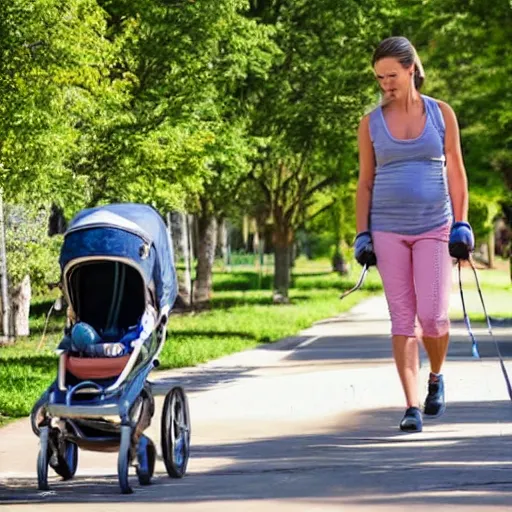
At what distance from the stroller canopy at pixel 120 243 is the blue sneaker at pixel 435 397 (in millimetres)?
1795

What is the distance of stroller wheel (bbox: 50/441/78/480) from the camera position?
10317 millimetres

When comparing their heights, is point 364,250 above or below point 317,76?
below

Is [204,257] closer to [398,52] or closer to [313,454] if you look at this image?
[313,454]

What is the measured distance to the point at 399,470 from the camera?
32.8 ft

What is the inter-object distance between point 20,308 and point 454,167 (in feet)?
76.2

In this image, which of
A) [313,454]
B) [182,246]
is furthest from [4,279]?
[182,246]

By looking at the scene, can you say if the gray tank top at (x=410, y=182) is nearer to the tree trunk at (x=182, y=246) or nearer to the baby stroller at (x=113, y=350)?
the baby stroller at (x=113, y=350)

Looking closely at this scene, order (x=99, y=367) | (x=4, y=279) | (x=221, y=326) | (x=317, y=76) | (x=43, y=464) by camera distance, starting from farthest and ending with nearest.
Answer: (x=317, y=76) < (x=221, y=326) < (x=4, y=279) < (x=99, y=367) < (x=43, y=464)

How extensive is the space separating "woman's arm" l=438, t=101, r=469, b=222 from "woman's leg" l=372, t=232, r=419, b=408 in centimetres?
38

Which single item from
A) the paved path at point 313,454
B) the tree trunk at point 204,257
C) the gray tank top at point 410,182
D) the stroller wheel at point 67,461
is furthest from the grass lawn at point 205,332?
the gray tank top at point 410,182

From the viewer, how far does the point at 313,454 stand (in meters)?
11.3

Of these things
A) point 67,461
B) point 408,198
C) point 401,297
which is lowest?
point 67,461

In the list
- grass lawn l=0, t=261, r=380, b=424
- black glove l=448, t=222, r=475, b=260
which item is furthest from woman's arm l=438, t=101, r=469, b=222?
grass lawn l=0, t=261, r=380, b=424

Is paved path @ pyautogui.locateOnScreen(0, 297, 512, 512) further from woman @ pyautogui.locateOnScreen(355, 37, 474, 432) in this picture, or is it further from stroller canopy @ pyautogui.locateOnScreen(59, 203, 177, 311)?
stroller canopy @ pyautogui.locateOnScreen(59, 203, 177, 311)
